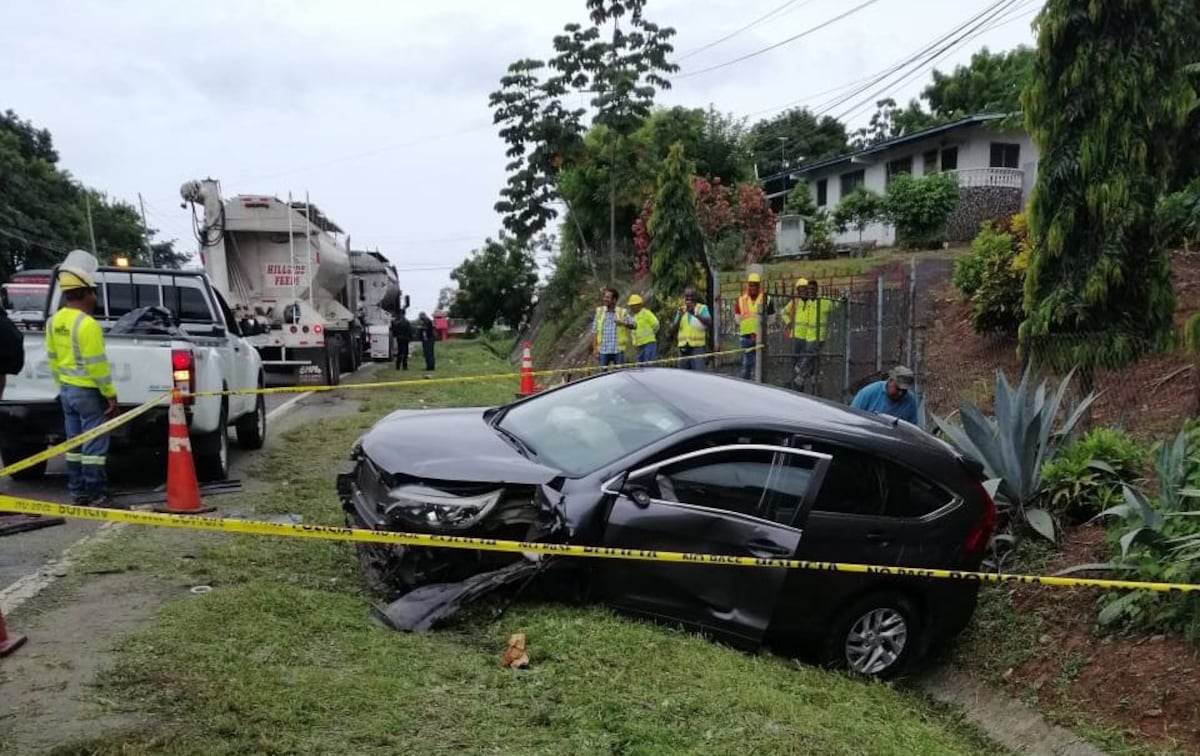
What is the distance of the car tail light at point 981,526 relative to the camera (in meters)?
5.15

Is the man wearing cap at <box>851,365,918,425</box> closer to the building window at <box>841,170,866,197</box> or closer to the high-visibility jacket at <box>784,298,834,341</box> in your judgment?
the high-visibility jacket at <box>784,298,834,341</box>

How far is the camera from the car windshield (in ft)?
15.8

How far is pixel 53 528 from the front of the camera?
19.0ft

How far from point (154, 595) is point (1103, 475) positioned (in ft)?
20.4

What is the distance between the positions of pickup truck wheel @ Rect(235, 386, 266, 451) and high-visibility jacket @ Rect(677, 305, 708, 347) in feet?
18.6

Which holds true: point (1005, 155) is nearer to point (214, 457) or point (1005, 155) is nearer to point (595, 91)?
point (595, 91)

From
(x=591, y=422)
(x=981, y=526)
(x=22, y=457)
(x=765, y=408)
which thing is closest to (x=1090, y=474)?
(x=981, y=526)

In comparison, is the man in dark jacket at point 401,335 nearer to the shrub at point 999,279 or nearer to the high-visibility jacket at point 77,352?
the shrub at point 999,279

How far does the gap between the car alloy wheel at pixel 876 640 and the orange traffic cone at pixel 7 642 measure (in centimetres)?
403

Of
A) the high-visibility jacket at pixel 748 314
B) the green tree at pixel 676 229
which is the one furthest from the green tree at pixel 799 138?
the high-visibility jacket at pixel 748 314

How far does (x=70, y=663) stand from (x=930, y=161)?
3005cm

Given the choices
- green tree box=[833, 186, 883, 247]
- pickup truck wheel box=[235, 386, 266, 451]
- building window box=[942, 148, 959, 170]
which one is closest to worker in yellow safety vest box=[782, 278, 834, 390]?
pickup truck wheel box=[235, 386, 266, 451]

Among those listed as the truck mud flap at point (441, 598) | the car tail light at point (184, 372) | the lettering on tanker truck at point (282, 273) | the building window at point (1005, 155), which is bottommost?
the truck mud flap at point (441, 598)

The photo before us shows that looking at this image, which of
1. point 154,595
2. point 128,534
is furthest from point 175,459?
point 154,595
